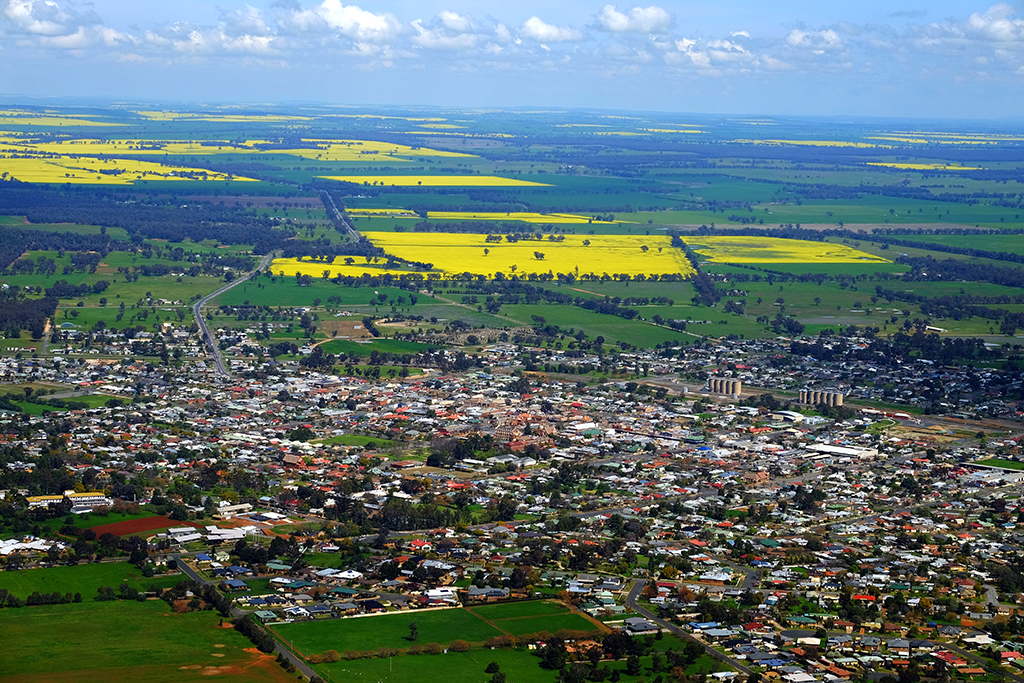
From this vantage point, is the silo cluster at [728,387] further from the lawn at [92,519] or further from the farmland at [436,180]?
the farmland at [436,180]

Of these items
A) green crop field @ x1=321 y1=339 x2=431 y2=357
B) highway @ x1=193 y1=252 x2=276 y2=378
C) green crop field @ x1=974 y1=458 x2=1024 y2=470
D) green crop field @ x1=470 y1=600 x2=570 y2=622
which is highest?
green crop field @ x1=974 y1=458 x2=1024 y2=470

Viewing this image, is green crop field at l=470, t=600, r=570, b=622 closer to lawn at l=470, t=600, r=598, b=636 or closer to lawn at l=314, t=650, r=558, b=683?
lawn at l=470, t=600, r=598, b=636

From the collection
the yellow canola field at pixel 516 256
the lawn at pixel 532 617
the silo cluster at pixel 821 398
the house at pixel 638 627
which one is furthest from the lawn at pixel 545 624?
the yellow canola field at pixel 516 256

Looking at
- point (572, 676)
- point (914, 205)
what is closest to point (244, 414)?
point (572, 676)

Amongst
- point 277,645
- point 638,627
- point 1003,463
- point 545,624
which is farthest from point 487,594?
point 1003,463

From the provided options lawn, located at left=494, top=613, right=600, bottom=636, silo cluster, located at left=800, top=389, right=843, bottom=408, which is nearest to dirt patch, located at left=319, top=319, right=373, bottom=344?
silo cluster, located at left=800, top=389, right=843, bottom=408
